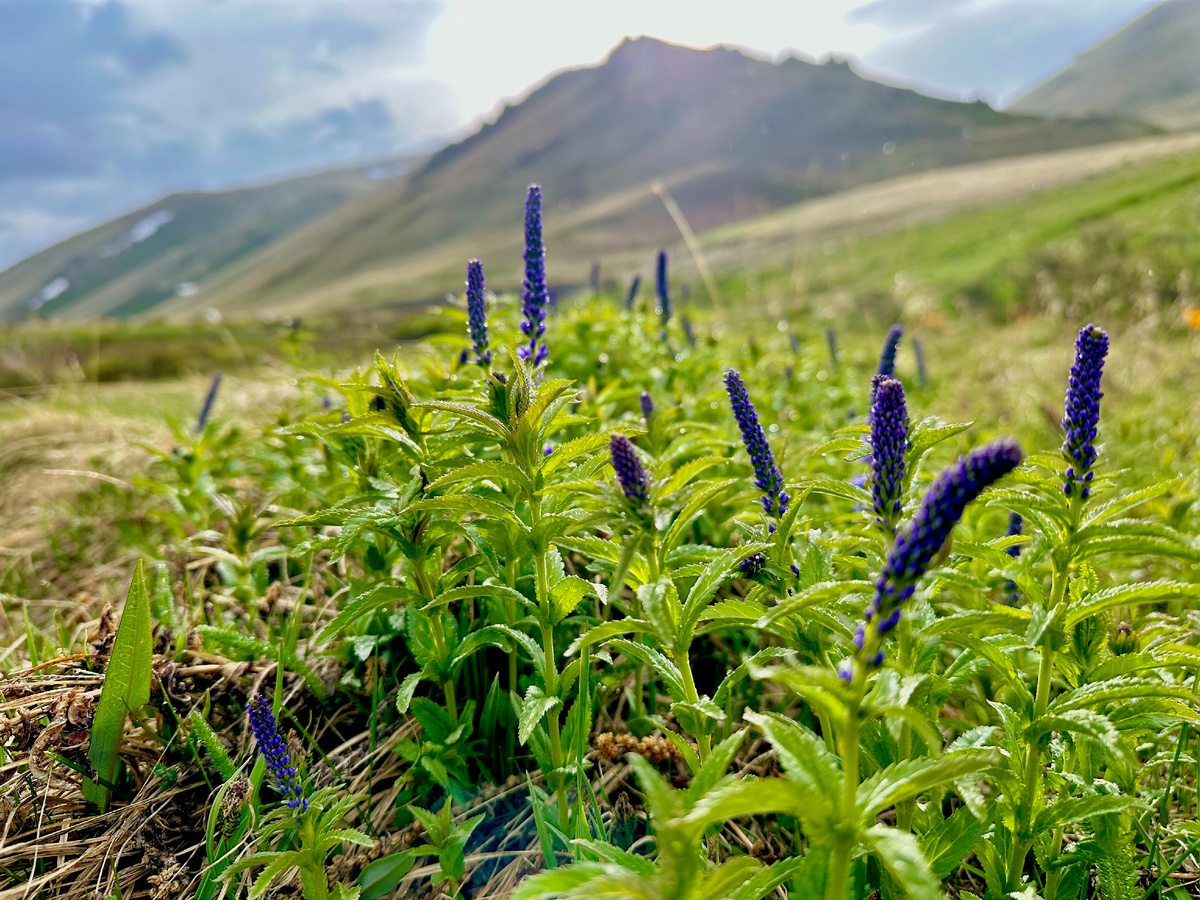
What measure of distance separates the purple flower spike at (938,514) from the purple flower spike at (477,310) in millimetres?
2098

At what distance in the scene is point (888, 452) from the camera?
5.25 ft

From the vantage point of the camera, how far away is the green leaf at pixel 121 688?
2.33 metres

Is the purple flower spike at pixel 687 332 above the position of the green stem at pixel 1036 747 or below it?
above

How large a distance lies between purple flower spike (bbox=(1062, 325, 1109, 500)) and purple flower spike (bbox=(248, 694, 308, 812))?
213 cm

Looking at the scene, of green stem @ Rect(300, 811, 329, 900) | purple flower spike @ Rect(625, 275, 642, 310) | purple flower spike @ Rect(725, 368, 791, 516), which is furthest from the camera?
purple flower spike @ Rect(625, 275, 642, 310)

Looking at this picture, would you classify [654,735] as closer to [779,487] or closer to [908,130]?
[779,487]

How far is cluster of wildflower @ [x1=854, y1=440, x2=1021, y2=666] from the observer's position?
3.66 ft

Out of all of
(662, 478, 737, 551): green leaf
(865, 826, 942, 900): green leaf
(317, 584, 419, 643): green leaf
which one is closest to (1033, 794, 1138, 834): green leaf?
(865, 826, 942, 900): green leaf

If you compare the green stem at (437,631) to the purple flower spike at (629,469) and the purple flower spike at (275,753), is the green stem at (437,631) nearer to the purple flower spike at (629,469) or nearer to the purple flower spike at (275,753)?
the purple flower spike at (275,753)

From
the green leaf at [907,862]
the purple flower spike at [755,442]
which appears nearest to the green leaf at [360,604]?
the purple flower spike at [755,442]

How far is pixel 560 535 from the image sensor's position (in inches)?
76.9

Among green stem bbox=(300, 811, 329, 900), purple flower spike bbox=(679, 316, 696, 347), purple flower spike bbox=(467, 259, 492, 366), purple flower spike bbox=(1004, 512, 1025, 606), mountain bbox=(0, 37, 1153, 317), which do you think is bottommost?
green stem bbox=(300, 811, 329, 900)

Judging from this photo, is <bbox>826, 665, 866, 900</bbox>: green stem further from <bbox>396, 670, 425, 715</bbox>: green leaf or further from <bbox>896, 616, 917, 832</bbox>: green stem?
<bbox>396, 670, 425, 715</bbox>: green leaf

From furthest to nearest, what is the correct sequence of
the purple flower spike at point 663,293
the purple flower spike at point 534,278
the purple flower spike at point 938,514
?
the purple flower spike at point 663,293
the purple flower spike at point 534,278
the purple flower spike at point 938,514
